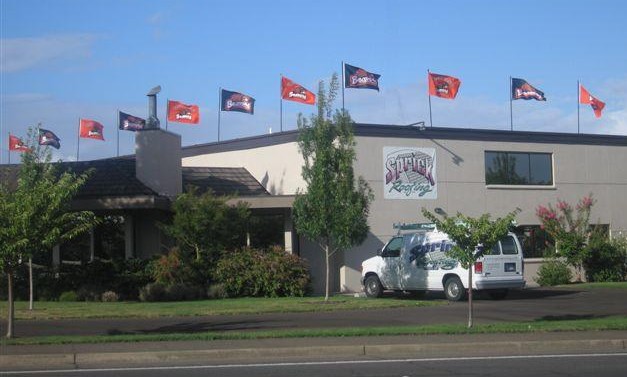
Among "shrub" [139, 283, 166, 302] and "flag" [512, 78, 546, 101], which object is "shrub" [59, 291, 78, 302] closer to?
"shrub" [139, 283, 166, 302]

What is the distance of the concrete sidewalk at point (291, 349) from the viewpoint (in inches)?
503

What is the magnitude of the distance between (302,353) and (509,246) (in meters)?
11.5

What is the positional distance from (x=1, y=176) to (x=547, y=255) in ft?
66.8

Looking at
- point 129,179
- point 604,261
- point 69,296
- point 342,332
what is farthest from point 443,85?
point 342,332

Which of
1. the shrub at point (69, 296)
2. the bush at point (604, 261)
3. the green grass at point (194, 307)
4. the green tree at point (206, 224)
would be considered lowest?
the green grass at point (194, 307)

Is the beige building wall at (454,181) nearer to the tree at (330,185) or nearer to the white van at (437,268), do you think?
the white van at (437,268)

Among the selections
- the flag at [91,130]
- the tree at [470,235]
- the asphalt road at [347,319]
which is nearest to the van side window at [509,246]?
the asphalt road at [347,319]

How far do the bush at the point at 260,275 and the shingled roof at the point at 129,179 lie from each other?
3437 millimetres

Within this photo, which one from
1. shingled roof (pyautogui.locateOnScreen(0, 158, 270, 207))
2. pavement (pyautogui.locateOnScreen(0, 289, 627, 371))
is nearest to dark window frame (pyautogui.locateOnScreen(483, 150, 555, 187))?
shingled roof (pyautogui.locateOnScreen(0, 158, 270, 207))

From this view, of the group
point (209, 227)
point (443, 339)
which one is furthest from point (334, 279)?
point (443, 339)

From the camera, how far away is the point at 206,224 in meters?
24.6

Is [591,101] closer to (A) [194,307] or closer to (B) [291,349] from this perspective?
(A) [194,307]

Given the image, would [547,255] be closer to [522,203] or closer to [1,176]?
[522,203]

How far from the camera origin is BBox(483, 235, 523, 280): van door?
74.7 ft
